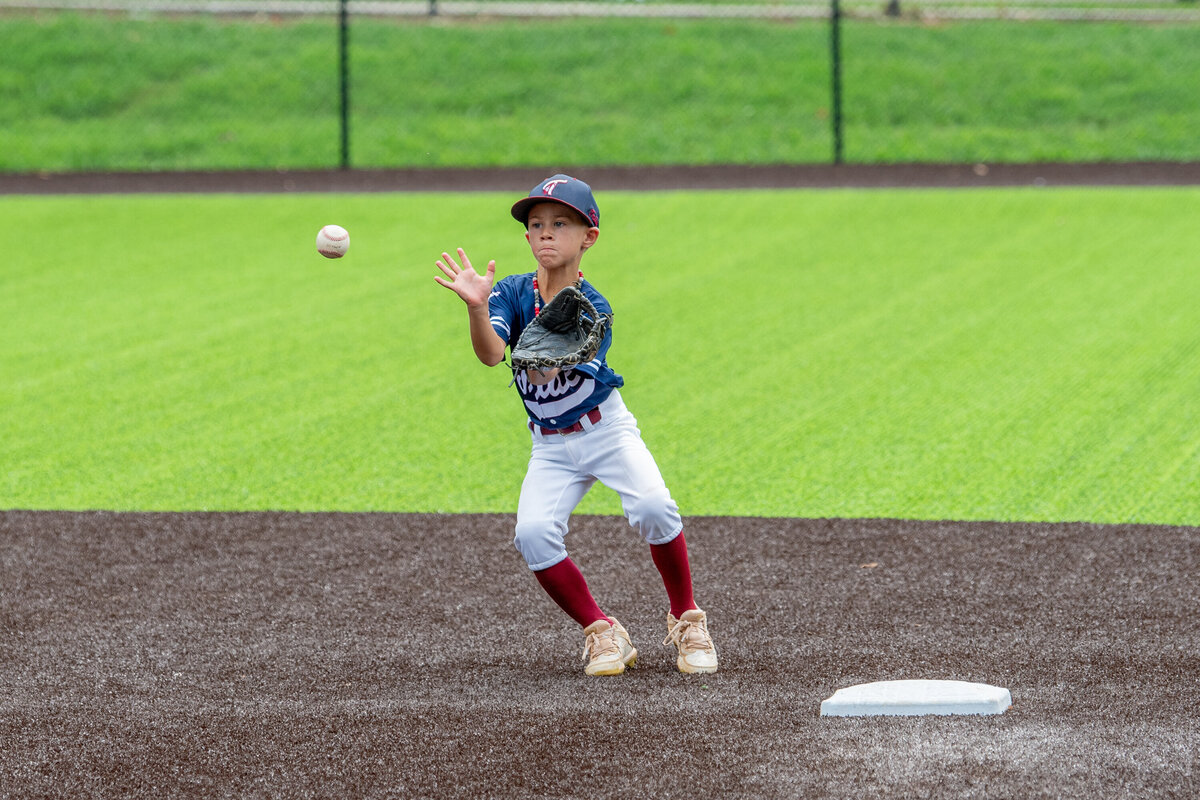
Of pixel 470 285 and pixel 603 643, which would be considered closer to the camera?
pixel 470 285

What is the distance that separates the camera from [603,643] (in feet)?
14.6

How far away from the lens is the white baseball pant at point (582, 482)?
444 centimetres

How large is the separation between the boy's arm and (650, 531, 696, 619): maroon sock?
80cm

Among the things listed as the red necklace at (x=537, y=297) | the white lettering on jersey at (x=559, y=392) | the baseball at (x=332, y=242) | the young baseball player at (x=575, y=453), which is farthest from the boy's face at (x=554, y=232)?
the baseball at (x=332, y=242)

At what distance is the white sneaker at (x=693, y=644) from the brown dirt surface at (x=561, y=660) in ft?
0.20

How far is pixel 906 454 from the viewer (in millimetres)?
7266

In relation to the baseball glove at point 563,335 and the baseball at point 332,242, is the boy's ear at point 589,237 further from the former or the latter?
the baseball at point 332,242

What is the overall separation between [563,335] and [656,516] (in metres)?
0.62

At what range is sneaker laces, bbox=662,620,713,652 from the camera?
4.48m

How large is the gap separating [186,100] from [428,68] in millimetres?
3580

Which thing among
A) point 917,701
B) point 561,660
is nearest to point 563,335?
point 561,660

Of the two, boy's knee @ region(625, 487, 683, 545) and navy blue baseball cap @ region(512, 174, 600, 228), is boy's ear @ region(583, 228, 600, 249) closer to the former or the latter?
navy blue baseball cap @ region(512, 174, 600, 228)

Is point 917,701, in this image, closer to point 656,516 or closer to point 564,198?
point 656,516

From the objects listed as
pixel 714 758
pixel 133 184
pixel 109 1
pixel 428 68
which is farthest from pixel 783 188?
pixel 109 1
